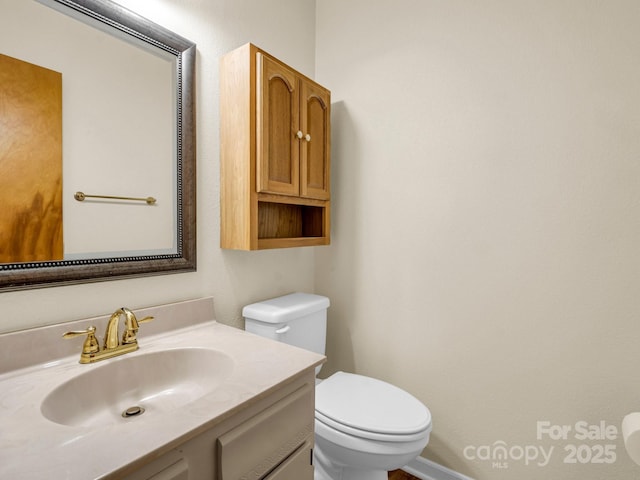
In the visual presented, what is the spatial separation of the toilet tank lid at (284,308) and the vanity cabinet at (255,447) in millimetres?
440

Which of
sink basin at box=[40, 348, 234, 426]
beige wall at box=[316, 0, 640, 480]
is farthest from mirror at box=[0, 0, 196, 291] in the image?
beige wall at box=[316, 0, 640, 480]

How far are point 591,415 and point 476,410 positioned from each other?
387mm

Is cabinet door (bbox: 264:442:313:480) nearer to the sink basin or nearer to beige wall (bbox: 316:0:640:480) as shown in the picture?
the sink basin

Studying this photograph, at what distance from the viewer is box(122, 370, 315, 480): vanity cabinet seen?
23.6 inches

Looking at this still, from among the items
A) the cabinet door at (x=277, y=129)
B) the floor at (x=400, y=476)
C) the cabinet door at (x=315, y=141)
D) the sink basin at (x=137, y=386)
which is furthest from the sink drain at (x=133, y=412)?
the floor at (x=400, y=476)

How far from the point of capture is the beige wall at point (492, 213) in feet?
3.65

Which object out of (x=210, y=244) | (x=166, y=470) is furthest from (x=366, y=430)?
(x=210, y=244)

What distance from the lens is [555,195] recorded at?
1.20 meters

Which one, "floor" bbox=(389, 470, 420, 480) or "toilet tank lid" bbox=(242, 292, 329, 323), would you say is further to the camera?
Result: "floor" bbox=(389, 470, 420, 480)

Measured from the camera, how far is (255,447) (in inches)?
29.2

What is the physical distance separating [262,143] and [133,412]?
3.05 ft

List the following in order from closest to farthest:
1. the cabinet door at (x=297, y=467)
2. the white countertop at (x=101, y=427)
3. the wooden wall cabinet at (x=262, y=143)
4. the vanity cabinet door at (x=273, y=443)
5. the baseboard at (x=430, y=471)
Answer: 1. the white countertop at (x=101, y=427)
2. the vanity cabinet door at (x=273, y=443)
3. the cabinet door at (x=297, y=467)
4. the wooden wall cabinet at (x=262, y=143)
5. the baseboard at (x=430, y=471)

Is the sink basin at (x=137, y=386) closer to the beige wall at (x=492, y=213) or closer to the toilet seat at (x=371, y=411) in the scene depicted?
the toilet seat at (x=371, y=411)

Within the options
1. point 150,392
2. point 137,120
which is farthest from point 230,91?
point 150,392
